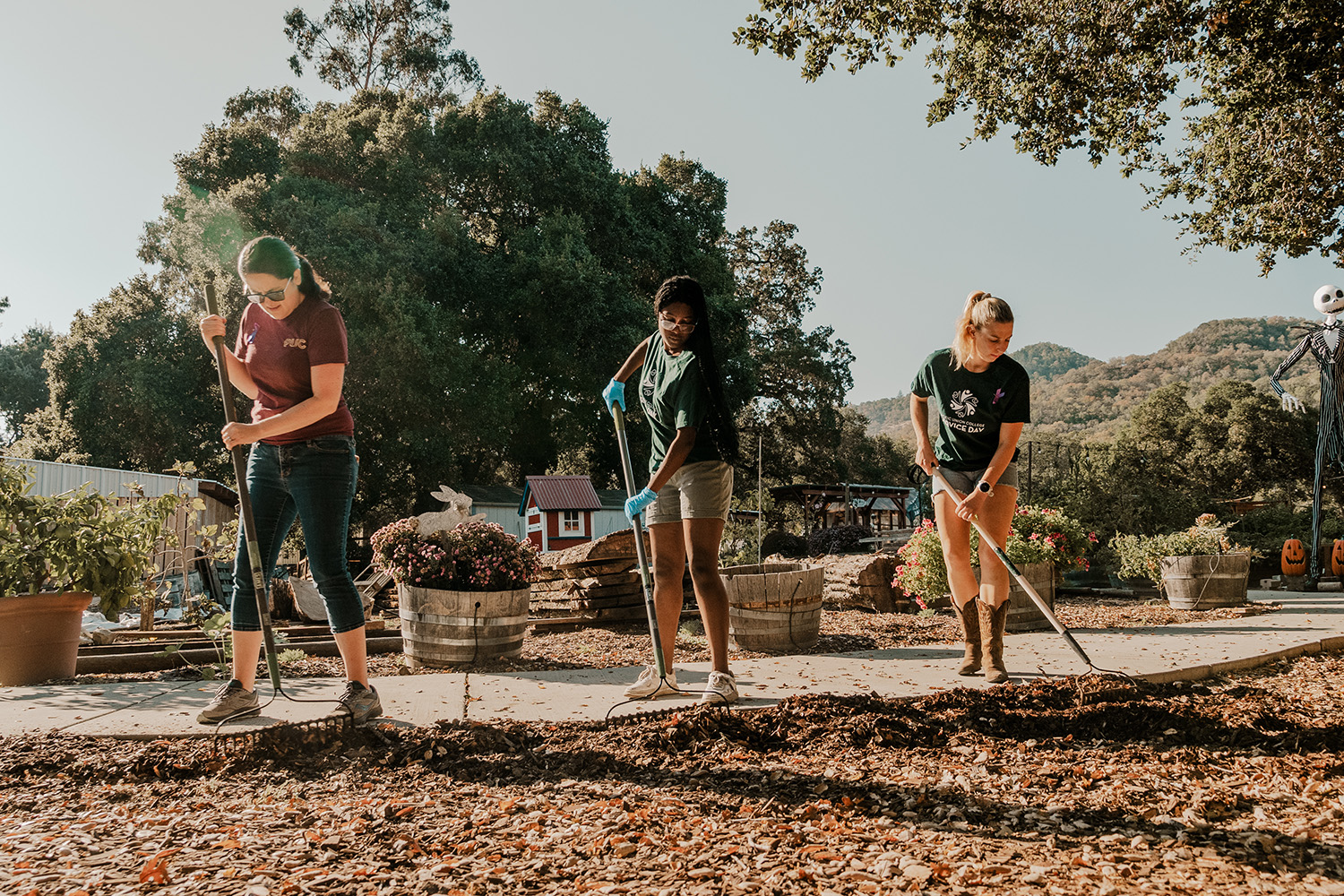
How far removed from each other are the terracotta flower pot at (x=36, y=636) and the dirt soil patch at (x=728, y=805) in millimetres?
1795

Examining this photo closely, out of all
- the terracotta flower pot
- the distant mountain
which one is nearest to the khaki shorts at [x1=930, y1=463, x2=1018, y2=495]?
the terracotta flower pot

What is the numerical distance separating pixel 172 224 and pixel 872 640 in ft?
91.8

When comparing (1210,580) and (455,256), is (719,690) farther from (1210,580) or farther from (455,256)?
(455,256)

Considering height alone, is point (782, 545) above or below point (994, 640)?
above

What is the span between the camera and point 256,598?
3086 mm

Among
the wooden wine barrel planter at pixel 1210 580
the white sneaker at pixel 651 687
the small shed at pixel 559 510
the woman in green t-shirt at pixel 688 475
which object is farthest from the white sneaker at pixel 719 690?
the small shed at pixel 559 510

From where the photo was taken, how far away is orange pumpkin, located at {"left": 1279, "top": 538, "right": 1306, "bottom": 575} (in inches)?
472

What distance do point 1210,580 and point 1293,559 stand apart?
18.3ft

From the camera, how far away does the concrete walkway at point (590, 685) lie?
120 inches

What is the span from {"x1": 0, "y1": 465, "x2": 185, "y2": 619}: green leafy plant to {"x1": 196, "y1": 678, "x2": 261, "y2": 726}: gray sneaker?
6.23 ft

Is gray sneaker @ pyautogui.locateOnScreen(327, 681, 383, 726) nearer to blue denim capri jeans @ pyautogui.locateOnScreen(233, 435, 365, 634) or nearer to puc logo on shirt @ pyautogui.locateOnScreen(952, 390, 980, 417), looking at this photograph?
blue denim capri jeans @ pyautogui.locateOnScreen(233, 435, 365, 634)

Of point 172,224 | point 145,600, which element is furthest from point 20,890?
point 172,224

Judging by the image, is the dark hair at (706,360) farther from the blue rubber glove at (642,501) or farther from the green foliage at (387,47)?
the green foliage at (387,47)

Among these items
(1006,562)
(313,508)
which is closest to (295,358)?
(313,508)
